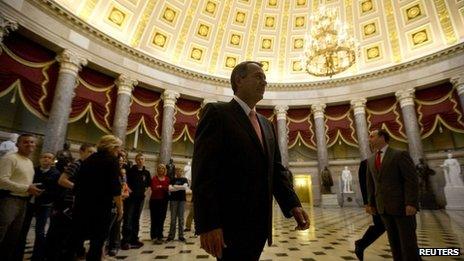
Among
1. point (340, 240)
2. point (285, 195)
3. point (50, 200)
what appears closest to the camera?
point (285, 195)

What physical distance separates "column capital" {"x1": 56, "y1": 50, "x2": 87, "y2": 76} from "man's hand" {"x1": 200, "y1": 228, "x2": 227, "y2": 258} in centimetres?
1175

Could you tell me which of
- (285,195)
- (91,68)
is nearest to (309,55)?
(285,195)

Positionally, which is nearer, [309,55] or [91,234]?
[91,234]

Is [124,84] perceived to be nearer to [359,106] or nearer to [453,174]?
[359,106]

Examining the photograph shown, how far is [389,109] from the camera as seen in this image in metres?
15.2

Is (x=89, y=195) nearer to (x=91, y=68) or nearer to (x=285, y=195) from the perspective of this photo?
(x=285, y=195)

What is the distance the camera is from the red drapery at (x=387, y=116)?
14.6 metres

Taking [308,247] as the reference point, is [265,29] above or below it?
above

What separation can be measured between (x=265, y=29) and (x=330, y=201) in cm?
1227

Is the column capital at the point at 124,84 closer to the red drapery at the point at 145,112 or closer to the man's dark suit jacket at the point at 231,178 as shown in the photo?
the red drapery at the point at 145,112

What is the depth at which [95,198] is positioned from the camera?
8.13ft

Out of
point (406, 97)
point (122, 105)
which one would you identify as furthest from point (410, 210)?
point (406, 97)

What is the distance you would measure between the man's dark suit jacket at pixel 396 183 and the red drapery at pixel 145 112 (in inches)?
485

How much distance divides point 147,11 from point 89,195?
1405 centimetres
